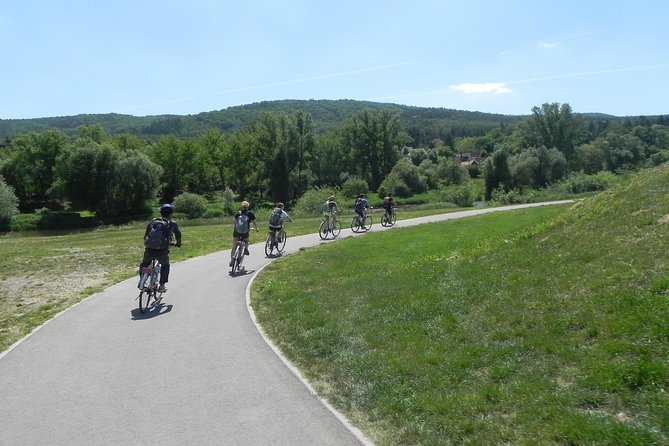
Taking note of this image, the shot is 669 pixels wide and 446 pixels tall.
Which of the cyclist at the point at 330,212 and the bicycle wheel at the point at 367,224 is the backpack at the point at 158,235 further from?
the bicycle wheel at the point at 367,224

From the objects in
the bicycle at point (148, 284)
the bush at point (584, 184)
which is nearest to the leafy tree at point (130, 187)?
the bush at point (584, 184)

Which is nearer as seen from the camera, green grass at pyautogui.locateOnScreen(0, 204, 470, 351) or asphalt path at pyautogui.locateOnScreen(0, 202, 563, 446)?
asphalt path at pyautogui.locateOnScreen(0, 202, 563, 446)

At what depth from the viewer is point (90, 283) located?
15.9 meters

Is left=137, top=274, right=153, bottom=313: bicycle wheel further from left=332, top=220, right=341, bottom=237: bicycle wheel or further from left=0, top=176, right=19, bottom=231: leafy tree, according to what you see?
left=0, top=176, right=19, bottom=231: leafy tree

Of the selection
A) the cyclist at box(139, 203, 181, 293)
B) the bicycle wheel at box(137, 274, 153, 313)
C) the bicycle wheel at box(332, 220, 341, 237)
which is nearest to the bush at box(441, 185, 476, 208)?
the bicycle wheel at box(332, 220, 341, 237)

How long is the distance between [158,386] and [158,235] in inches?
210

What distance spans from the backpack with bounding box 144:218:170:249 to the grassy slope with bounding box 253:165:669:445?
2488mm

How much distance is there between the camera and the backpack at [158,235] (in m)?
11.7

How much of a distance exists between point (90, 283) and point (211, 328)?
7.69m

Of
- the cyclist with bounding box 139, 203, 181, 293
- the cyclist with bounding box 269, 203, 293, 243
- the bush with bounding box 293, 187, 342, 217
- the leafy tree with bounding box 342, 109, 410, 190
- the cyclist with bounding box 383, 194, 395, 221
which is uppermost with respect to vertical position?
the leafy tree with bounding box 342, 109, 410, 190

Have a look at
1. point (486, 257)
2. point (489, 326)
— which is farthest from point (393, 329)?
point (486, 257)

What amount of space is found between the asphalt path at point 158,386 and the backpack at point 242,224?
568cm

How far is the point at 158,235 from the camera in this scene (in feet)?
38.4

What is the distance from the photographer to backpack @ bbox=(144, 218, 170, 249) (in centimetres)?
1170
